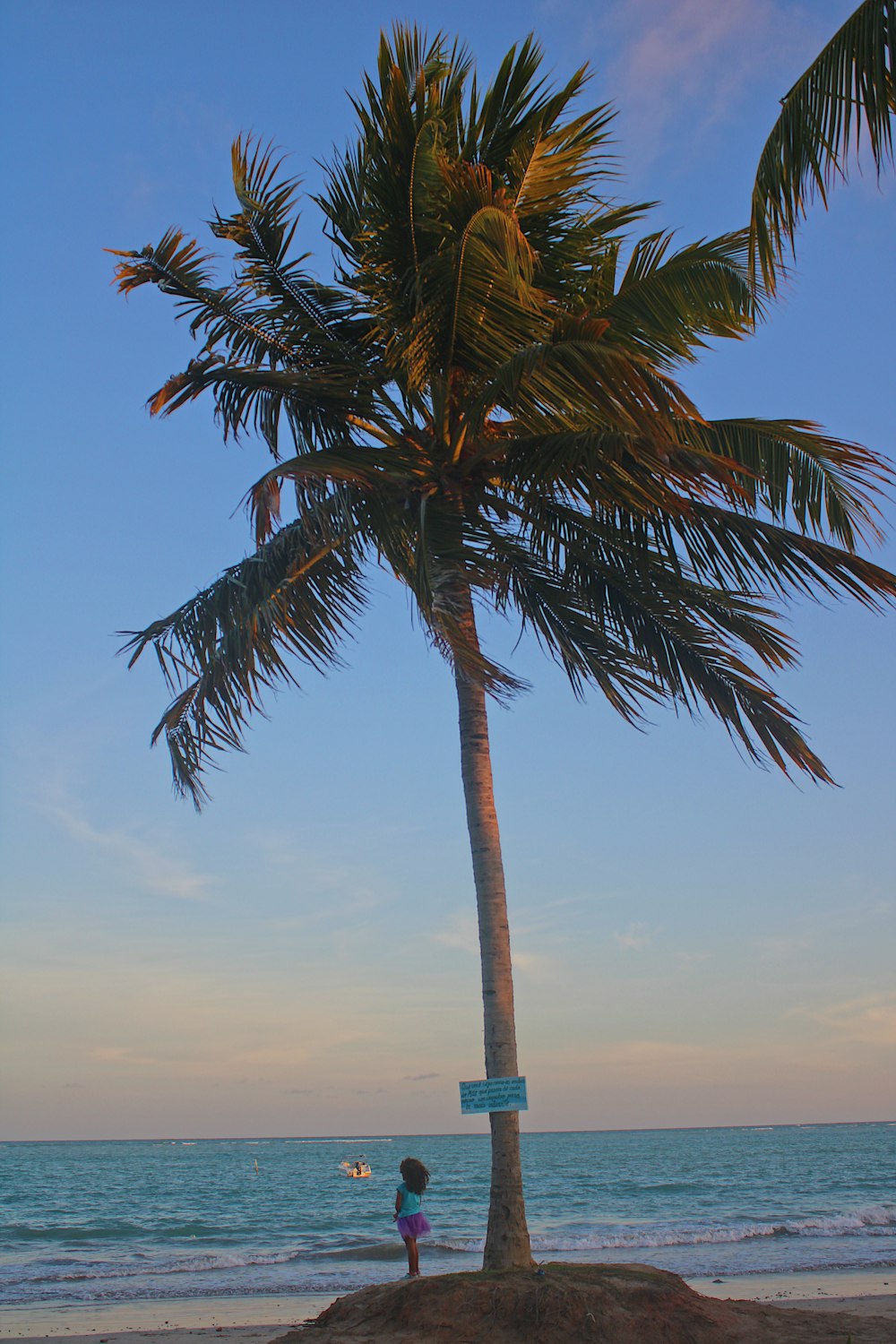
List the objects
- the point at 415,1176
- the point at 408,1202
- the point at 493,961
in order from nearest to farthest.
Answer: the point at 493,961
the point at 415,1176
the point at 408,1202

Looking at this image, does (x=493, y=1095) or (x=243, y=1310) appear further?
(x=243, y=1310)

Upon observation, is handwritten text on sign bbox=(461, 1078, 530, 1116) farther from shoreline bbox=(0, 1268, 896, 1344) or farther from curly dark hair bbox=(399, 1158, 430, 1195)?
shoreline bbox=(0, 1268, 896, 1344)

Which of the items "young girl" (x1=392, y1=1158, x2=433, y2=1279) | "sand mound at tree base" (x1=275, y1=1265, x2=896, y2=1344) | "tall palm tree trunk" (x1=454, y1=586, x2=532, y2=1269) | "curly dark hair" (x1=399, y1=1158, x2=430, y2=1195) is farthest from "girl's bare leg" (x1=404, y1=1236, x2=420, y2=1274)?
"sand mound at tree base" (x1=275, y1=1265, x2=896, y2=1344)

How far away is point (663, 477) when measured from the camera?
7.39 metres

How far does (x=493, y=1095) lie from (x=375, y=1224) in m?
25.2

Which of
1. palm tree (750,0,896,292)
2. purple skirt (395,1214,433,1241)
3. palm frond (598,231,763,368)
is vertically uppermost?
palm frond (598,231,763,368)

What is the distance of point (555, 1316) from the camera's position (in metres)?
6.36

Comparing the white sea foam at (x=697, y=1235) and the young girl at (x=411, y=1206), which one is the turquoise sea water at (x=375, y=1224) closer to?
the white sea foam at (x=697, y=1235)

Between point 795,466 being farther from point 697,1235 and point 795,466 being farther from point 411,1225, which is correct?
point 697,1235

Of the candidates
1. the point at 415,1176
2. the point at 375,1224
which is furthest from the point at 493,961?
the point at 375,1224

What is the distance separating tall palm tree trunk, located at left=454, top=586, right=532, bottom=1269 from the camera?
723 cm

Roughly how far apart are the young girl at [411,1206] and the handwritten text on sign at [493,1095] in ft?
8.00

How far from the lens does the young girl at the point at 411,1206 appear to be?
948 centimetres

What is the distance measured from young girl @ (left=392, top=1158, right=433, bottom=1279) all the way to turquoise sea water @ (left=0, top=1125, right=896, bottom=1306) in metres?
5.38
